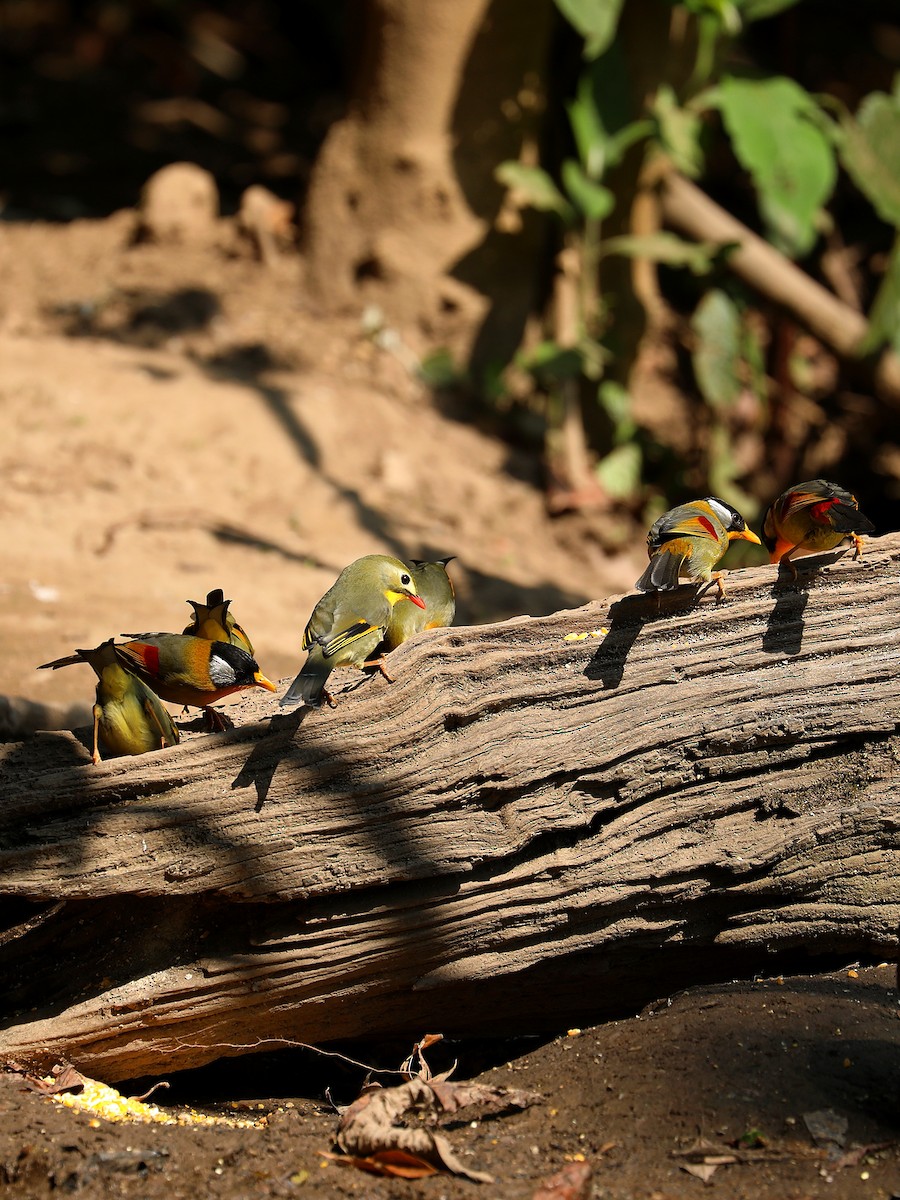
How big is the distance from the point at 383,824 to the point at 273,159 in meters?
8.92

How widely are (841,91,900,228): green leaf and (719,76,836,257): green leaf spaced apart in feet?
1.83

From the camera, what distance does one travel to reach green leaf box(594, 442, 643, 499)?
8469mm

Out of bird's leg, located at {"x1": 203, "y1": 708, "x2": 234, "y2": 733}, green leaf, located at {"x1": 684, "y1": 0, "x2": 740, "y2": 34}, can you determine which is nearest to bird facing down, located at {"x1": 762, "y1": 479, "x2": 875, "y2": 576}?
bird's leg, located at {"x1": 203, "y1": 708, "x2": 234, "y2": 733}

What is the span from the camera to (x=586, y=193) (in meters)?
7.85

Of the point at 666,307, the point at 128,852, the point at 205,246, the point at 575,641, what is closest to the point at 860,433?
the point at 666,307

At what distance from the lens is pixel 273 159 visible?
10.7 metres

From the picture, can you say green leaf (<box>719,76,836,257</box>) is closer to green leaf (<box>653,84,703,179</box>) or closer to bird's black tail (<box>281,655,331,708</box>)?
green leaf (<box>653,84,703,179</box>)

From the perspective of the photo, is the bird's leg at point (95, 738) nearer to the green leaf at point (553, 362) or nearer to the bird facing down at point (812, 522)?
the bird facing down at point (812, 522)

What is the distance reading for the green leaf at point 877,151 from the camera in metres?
8.11

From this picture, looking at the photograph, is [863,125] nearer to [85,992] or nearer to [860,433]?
[860,433]

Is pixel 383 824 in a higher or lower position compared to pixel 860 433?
lower

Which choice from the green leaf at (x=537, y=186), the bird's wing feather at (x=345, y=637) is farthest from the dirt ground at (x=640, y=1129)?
the green leaf at (x=537, y=186)

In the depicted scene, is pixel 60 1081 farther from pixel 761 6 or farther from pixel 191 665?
pixel 761 6

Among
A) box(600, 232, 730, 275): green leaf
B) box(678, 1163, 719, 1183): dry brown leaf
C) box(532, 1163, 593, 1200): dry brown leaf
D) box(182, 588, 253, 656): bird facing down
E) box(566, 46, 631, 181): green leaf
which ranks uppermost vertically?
box(566, 46, 631, 181): green leaf
